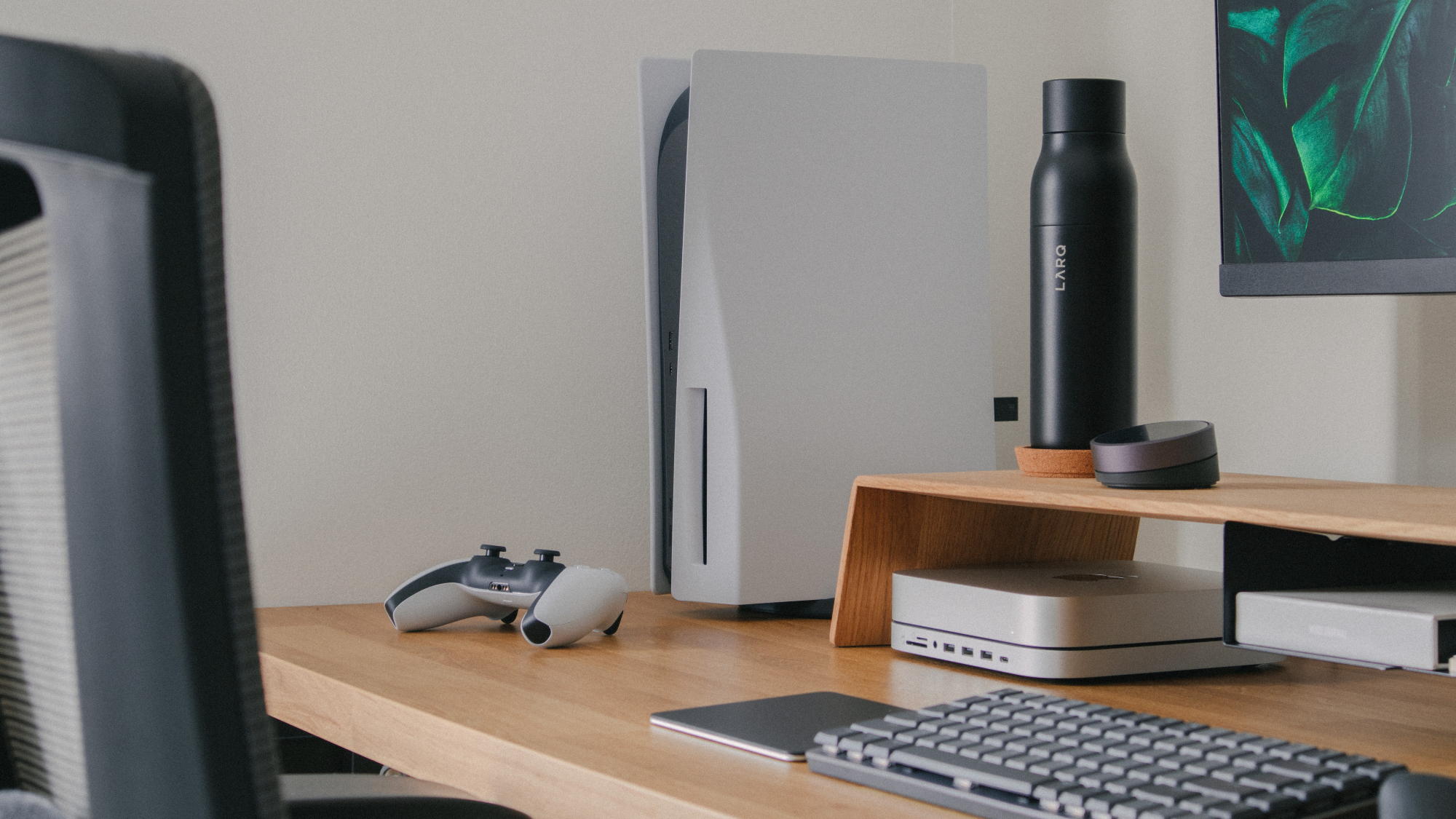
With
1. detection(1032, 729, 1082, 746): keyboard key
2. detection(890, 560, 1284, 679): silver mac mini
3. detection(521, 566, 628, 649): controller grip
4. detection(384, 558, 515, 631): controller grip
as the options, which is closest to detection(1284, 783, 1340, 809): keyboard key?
detection(1032, 729, 1082, 746): keyboard key

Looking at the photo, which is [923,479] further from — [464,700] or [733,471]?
[464,700]

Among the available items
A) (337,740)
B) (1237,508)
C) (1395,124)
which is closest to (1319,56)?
(1395,124)

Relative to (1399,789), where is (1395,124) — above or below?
above

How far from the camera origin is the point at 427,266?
1406 millimetres

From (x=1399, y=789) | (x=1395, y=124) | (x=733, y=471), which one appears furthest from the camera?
(x=733, y=471)

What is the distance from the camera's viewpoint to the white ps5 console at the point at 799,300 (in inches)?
48.8

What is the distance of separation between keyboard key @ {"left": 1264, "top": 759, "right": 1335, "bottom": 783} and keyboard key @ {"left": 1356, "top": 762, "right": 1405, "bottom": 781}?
0.02 meters

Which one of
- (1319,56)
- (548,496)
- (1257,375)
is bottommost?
(548,496)

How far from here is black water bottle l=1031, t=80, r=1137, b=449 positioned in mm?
1129

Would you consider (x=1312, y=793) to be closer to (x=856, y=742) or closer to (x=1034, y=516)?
(x=856, y=742)

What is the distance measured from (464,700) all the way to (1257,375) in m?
0.88

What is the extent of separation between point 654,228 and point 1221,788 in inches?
34.4

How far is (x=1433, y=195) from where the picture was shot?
3.05 ft

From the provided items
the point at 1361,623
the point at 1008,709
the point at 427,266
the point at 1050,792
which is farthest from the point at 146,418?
the point at 427,266
